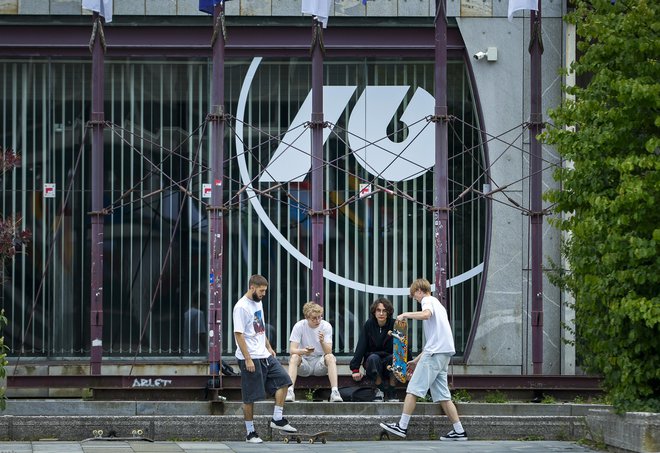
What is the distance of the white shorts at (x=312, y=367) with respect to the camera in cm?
1861

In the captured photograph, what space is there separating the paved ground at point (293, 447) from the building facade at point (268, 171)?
820cm

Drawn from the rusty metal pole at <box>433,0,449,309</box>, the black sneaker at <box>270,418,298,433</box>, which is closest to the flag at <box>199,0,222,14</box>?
the rusty metal pole at <box>433,0,449,309</box>

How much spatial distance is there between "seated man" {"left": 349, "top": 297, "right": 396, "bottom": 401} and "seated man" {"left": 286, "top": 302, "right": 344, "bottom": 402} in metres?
0.37

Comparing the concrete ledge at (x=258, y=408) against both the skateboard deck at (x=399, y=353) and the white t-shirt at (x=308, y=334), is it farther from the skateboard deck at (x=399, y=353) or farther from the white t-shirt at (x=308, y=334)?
the white t-shirt at (x=308, y=334)

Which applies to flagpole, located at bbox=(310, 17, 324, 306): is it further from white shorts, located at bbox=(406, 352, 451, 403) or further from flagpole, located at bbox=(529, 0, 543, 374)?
white shorts, located at bbox=(406, 352, 451, 403)

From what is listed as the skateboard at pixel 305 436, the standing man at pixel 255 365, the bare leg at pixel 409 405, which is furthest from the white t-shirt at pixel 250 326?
the bare leg at pixel 409 405

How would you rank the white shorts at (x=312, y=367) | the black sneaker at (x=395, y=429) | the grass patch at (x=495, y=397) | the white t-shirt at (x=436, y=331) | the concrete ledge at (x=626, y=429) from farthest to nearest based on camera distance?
1. the grass patch at (x=495, y=397)
2. the white shorts at (x=312, y=367)
3. the white t-shirt at (x=436, y=331)
4. the black sneaker at (x=395, y=429)
5. the concrete ledge at (x=626, y=429)

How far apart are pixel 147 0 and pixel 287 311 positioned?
5.58 metres

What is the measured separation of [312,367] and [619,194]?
5767 millimetres

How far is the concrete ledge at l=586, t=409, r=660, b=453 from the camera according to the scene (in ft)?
44.7

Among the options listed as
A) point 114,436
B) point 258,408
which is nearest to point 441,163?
point 258,408

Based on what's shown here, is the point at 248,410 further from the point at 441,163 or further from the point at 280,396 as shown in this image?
the point at 441,163

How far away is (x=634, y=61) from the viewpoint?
48.4 ft

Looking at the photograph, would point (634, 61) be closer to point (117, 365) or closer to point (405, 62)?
point (405, 62)
